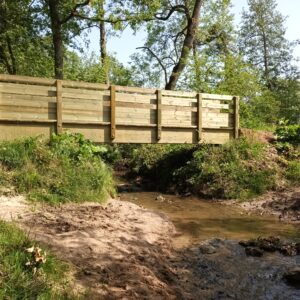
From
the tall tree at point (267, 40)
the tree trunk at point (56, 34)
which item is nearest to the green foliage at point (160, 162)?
the tree trunk at point (56, 34)

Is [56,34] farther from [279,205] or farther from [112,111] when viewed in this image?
[279,205]

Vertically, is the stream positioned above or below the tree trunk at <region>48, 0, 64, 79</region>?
below

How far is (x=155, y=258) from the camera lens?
6.93m

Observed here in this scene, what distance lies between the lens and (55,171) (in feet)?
33.6

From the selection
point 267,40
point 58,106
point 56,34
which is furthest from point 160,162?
point 267,40

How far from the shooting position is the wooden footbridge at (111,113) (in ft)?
38.3

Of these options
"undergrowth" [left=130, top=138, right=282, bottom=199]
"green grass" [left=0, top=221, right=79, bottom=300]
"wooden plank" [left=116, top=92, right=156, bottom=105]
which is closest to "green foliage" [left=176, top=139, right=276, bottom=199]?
"undergrowth" [left=130, top=138, right=282, bottom=199]

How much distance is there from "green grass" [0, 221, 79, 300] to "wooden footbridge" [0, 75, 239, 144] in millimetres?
6486

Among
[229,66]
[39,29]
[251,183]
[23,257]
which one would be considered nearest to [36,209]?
[23,257]

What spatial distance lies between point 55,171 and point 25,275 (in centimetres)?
559

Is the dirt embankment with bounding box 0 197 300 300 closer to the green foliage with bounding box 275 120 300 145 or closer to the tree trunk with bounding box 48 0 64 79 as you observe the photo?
the green foliage with bounding box 275 120 300 145

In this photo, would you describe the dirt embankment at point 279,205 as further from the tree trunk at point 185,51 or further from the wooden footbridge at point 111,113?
the tree trunk at point 185,51

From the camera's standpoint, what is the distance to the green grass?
14.9 feet

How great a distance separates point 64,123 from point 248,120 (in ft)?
34.8
